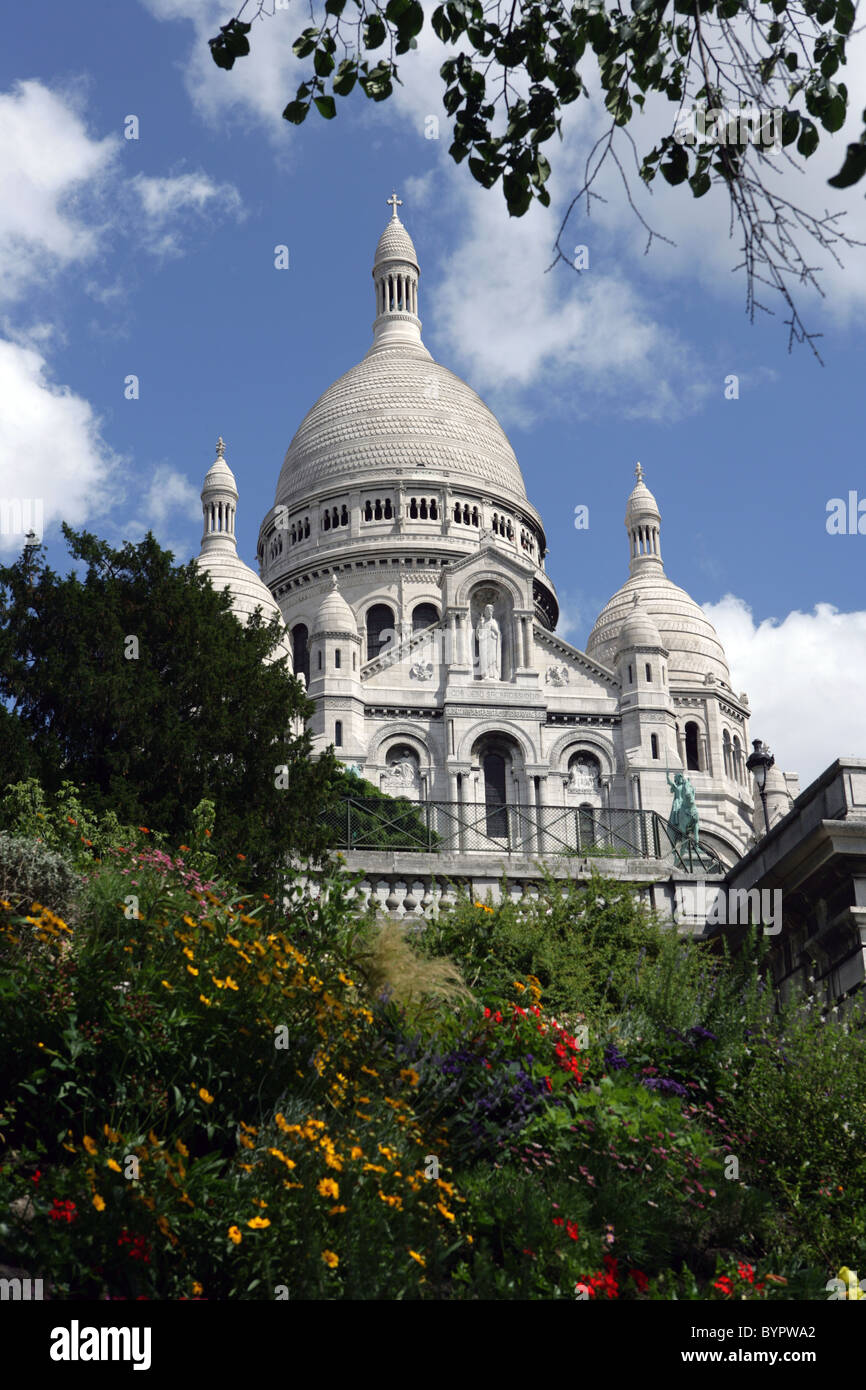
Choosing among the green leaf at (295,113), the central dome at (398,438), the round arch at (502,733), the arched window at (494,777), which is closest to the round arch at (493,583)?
the round arch at (502,733)

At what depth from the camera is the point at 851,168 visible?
20.8 ft

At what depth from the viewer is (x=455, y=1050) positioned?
416 inches

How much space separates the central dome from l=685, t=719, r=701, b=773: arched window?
15916mm

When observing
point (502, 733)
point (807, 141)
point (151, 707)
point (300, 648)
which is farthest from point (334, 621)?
point (807, 141)

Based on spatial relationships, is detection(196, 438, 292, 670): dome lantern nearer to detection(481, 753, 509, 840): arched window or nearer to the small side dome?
the small side dome

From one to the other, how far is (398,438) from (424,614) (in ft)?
37.0

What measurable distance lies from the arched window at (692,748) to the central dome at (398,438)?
1592cm

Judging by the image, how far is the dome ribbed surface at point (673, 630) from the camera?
66375 millimetres

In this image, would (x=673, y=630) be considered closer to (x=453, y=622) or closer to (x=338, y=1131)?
(x=453, y=622)

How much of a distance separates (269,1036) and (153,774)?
1106 centimetres

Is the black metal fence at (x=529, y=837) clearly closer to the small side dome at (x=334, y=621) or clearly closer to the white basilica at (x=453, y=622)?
the white basilica at (x=453, y=622)

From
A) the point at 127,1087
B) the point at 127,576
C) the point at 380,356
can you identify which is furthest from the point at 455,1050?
the point at 380,356

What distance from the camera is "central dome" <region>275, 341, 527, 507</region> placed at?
73.8 m
